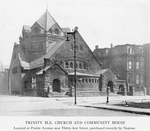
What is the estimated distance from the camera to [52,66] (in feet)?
141

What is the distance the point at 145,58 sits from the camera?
60.8 meters

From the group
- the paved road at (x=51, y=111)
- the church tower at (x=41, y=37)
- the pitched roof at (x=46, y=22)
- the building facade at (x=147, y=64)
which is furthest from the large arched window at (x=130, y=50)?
the paved road at (x=51, y=111)

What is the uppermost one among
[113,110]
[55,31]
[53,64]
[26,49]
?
[55,31]

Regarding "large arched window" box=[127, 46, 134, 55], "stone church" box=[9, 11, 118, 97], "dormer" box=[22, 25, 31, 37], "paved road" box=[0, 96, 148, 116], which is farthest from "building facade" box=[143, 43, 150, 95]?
"paved road" box=[0, 96, 148, 116]

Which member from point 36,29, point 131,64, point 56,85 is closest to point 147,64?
point 131,64

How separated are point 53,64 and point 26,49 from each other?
1531 cm

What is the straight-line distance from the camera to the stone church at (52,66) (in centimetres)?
4352

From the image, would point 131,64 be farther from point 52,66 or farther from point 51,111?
point 51,111

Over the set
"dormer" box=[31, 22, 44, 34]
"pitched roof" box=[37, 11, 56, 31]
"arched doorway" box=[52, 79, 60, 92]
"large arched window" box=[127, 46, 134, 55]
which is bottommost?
"arched doorway" box=[52, 79, 60, 92]

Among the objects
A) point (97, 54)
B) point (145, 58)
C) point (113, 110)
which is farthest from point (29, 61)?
point (113, 110)

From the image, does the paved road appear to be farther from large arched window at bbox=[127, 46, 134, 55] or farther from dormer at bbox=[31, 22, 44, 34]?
large arched window at bbox=[127, 46, 134, 55]

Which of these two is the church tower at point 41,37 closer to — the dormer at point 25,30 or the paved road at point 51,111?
the dormer at point 25,30

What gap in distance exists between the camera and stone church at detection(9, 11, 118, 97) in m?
43.5
